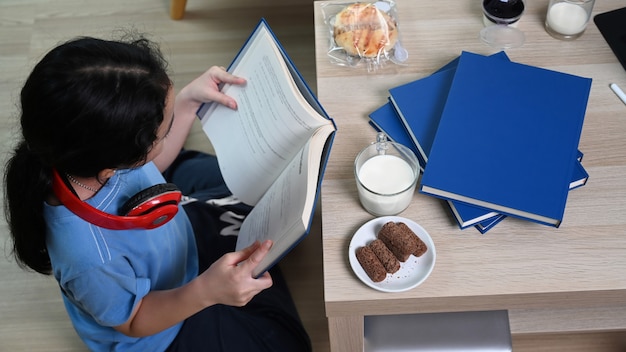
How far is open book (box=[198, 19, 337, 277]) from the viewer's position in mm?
844

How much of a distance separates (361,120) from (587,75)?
38cm

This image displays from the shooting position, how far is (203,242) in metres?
1.28

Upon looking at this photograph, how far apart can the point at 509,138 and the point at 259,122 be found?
0.38 metres

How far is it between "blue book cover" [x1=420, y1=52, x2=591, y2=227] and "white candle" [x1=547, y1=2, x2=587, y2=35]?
131mm

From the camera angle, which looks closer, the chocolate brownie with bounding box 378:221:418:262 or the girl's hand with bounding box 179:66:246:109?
the chocolate brownie with bounding box 378:221:418:262

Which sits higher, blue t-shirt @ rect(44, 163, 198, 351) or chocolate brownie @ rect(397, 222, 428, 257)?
chocolate brownie @ rect(397, 222, 428, 257)

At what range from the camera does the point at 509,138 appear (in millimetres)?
935

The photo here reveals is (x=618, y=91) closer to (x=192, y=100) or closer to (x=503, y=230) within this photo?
(x=503, y=230)

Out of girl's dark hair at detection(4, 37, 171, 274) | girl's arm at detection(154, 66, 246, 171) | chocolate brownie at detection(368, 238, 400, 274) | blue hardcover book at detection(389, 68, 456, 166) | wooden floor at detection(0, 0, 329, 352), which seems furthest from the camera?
wooden floor at detection(0, 0, 329, 352)

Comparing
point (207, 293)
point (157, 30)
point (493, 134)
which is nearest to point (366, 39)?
point (493, 134)

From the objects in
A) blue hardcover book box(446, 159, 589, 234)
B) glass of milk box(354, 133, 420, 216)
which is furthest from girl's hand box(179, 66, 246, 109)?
blue hardcover book box(446, 159, 589, 234)

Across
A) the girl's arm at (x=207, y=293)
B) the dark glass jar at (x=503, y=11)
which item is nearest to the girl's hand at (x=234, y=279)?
the girl's arm at (x=207, y=293)

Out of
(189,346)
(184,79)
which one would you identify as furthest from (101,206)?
(184,79)

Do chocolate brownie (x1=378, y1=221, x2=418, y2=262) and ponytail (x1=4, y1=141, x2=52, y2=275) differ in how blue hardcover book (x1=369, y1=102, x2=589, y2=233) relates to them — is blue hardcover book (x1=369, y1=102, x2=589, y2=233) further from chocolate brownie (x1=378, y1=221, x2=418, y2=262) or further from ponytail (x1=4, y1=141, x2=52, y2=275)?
ponytail (x1=4, y1=141, x2=52, y2=275)
